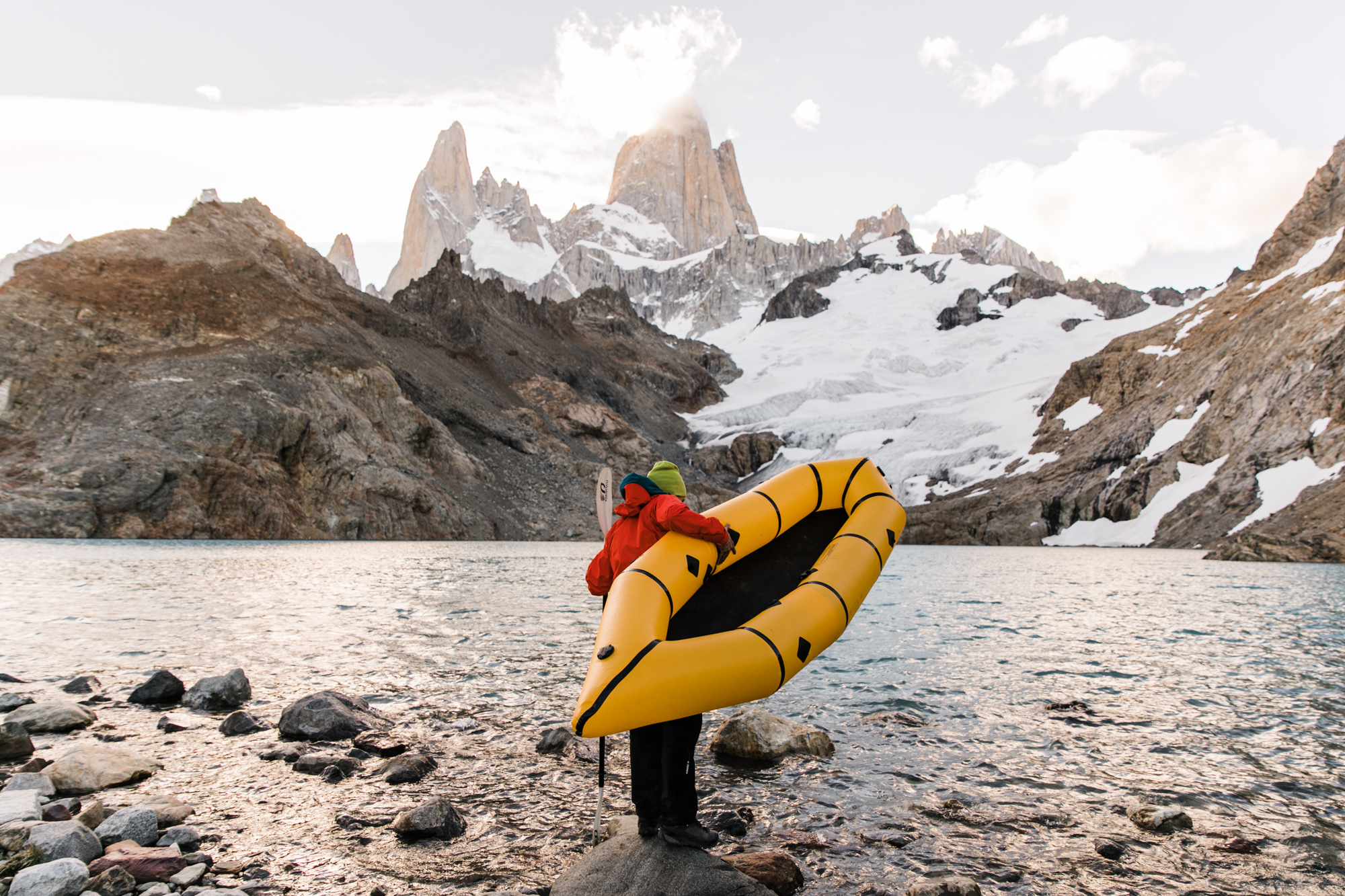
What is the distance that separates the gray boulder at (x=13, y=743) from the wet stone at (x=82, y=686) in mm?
2689

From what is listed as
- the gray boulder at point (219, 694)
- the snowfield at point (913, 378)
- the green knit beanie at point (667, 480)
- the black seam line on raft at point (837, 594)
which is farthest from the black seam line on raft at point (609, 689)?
the snowfield at point (913, 378)

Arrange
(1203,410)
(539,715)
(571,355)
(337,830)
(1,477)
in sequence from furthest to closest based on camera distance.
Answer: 1. (571,355)
2. (1203,410)
3. (1,477)
4. (539,715)
5. (337,830)

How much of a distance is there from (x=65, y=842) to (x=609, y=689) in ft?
11.5

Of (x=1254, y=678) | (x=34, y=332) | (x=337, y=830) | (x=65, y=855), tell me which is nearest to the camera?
(x=65, y=855)

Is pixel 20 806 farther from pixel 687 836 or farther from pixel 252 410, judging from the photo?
pixel 252 410

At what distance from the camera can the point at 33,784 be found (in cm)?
578

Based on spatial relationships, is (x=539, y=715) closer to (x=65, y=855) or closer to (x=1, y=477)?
(x=65, y=855)

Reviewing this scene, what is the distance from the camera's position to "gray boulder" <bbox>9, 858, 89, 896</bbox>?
13.4 feet

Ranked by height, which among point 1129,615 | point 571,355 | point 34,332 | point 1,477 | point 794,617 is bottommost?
point 1129,615

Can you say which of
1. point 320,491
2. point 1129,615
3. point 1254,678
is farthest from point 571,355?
point 1254,678

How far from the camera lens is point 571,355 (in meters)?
103

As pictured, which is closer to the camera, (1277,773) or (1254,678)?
(1277,773)

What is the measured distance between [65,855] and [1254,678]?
15.1 m

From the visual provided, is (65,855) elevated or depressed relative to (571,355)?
depressed
